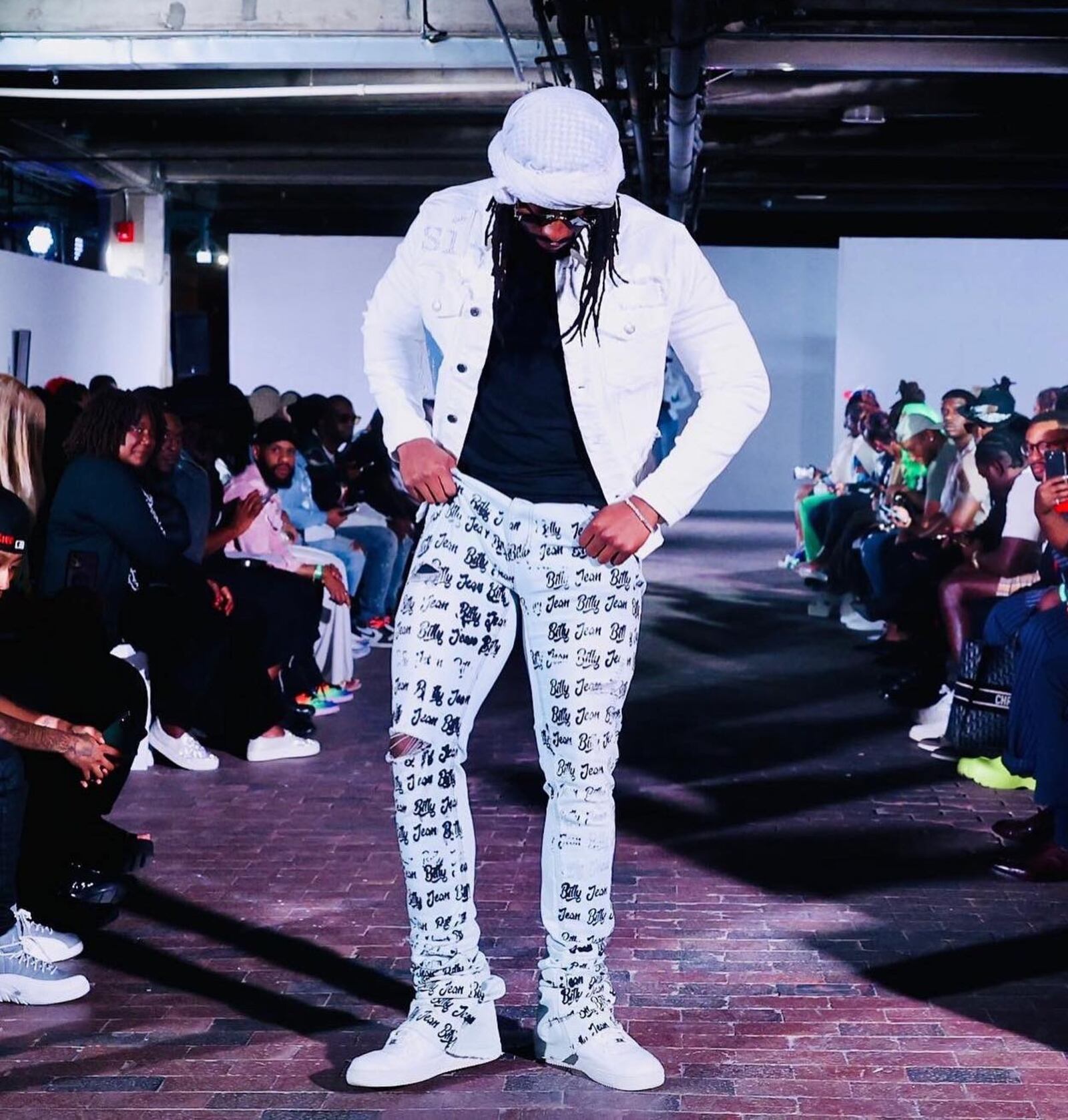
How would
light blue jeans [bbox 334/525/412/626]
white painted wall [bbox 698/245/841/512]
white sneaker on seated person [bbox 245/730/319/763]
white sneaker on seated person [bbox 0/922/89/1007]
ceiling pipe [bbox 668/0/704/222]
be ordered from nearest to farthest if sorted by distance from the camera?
1. white sneaker on seated person [bbox 0/922/89/1007]
2. white sneaker on seated person [bbox 245/730/319/763]
3. ceiling pipe [bbox 668/0/704/222]
4. light blue jeans [bbox 334/525/412/626]
5. white painted wall [bbox 698/245/841/512]

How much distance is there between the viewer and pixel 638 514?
7.91 ft

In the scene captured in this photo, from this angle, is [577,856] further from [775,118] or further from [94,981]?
[775,118]

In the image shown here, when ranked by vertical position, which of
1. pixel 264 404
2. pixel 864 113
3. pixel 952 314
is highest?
→ pixel 864 113

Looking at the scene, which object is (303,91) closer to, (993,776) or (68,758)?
(993,776)

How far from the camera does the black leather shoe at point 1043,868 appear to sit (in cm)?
394

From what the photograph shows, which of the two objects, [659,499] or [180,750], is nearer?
[659,499]

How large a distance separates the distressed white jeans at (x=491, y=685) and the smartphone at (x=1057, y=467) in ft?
6.82

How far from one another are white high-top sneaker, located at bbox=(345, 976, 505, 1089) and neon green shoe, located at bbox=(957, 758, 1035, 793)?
272cm

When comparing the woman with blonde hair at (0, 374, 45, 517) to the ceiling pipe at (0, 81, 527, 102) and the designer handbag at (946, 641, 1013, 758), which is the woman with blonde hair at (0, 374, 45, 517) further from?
the ceiling pipe at (0, 81, 527, 102)

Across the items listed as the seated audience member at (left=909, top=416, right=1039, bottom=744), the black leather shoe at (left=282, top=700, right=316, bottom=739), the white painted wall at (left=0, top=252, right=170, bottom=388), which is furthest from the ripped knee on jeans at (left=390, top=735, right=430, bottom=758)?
the white painted wall at (left=0, top=252, right=170, bottom=388)

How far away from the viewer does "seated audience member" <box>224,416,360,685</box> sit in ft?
20.4

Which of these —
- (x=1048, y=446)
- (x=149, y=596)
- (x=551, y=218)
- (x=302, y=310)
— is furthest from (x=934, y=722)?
(x=302, y=310)

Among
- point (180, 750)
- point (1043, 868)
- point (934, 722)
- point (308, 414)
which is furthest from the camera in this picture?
point (308, 414)

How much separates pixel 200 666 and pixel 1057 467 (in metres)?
2.79
